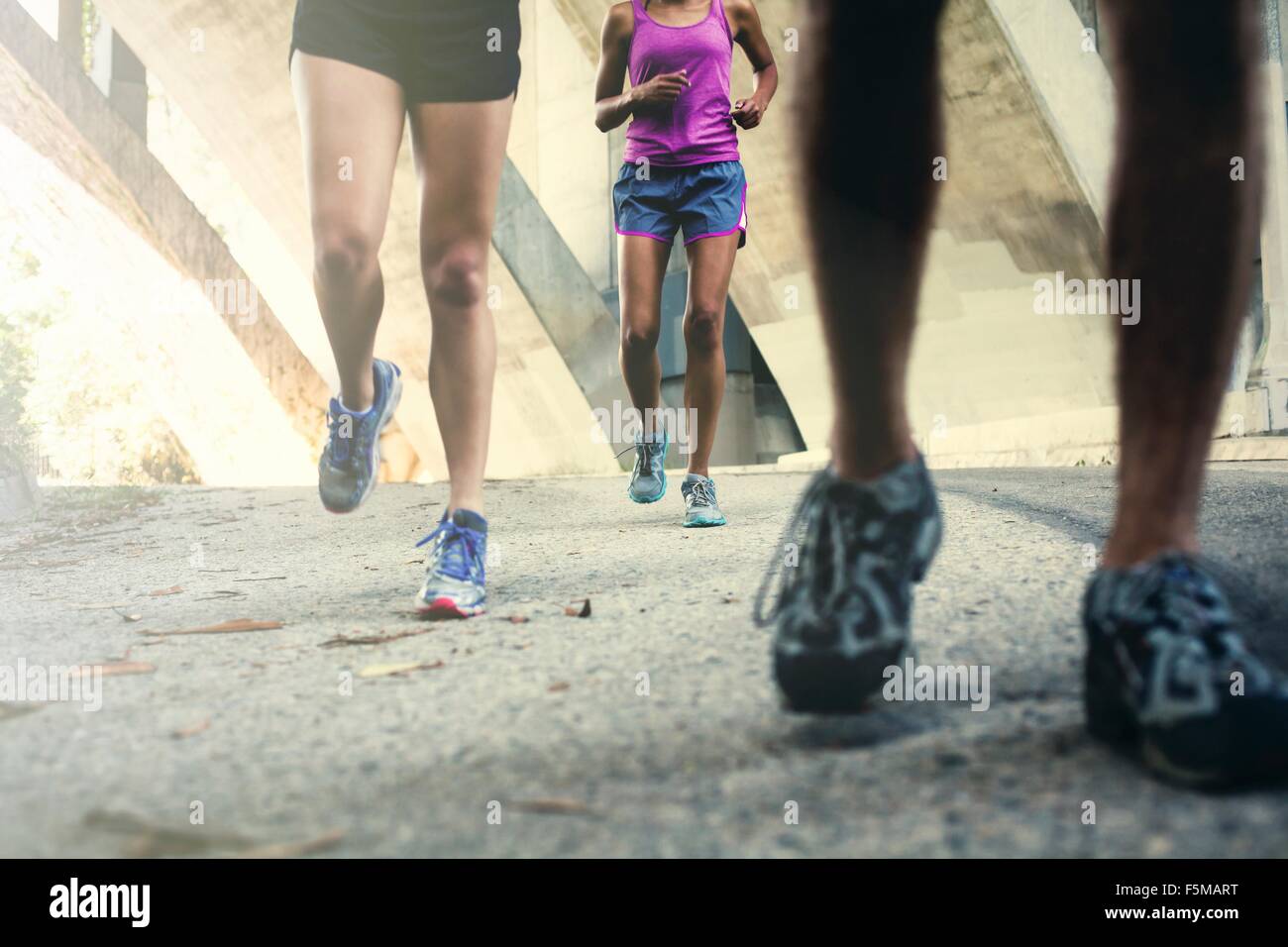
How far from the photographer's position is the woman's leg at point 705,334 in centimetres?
429

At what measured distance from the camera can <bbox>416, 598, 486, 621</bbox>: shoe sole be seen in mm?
2402

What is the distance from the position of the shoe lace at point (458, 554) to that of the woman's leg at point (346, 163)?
68 centimetres

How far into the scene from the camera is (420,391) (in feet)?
55.3

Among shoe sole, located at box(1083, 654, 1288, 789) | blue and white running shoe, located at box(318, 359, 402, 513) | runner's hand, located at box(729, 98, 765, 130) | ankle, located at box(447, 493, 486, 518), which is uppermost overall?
runner's hand, located at box(729, 98, 765, 130)

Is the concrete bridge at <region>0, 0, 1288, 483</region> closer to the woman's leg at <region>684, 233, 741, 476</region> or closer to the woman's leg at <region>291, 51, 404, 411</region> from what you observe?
the woman's leg at <region>291, 51, 404, 411</region>

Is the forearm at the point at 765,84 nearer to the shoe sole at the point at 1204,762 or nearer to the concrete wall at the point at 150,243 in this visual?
the shoe sole at the point at 1204,762

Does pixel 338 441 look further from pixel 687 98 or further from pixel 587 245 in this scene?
pixel 587 245

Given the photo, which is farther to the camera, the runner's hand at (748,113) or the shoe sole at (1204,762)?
the runner's hand at (748,113)

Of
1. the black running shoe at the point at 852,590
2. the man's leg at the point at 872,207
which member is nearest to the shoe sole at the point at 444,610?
the black running shoe at the point at 852,590

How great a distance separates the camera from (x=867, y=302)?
4.85 feet

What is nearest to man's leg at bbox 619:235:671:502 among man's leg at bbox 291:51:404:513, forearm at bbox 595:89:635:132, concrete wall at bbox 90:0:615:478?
forearm at bbox 595:89:635:132

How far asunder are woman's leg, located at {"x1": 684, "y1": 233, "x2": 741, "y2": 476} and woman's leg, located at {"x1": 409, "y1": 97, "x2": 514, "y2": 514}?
1.63 meters

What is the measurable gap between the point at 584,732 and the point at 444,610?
3.38 feet
